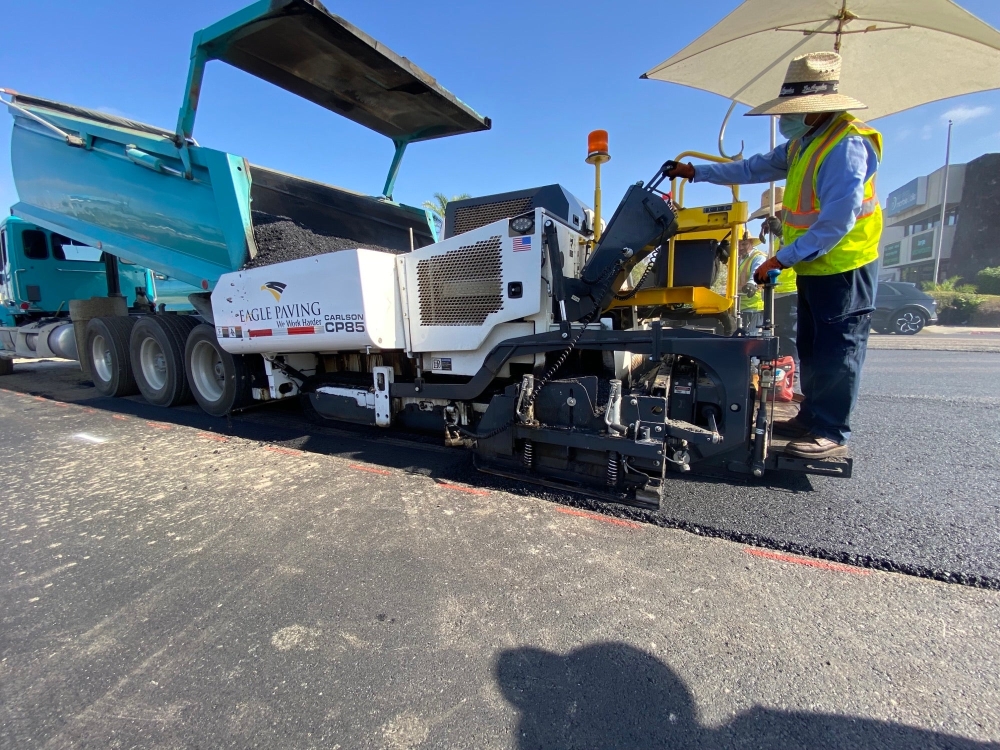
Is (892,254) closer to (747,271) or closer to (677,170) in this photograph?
(747,271)

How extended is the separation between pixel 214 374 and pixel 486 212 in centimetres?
361

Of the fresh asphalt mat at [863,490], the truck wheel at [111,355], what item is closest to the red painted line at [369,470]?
the fresh asphalt mat at [863,490]

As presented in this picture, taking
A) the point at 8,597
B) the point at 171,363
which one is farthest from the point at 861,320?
the point at 171,363

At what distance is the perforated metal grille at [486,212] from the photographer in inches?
143

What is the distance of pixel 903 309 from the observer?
46.6 feet

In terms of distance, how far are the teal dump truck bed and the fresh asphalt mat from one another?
1.80 m

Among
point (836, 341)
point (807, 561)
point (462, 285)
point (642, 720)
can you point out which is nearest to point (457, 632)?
point (642, 720)

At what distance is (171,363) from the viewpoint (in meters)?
5.33

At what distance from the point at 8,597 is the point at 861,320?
4.55 m

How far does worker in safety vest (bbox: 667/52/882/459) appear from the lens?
2602mm

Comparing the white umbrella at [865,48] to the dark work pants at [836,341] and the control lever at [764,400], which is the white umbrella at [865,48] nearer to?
the dark work pants at [836,341]

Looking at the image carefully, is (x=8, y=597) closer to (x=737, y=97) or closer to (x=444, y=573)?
(x=444, y=573)

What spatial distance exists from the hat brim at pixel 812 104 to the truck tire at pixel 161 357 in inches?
223

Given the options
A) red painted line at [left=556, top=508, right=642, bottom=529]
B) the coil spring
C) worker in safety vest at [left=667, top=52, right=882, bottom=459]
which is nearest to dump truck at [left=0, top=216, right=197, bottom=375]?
red painted line at [left=556, top=508, right=642, bottom=529]
